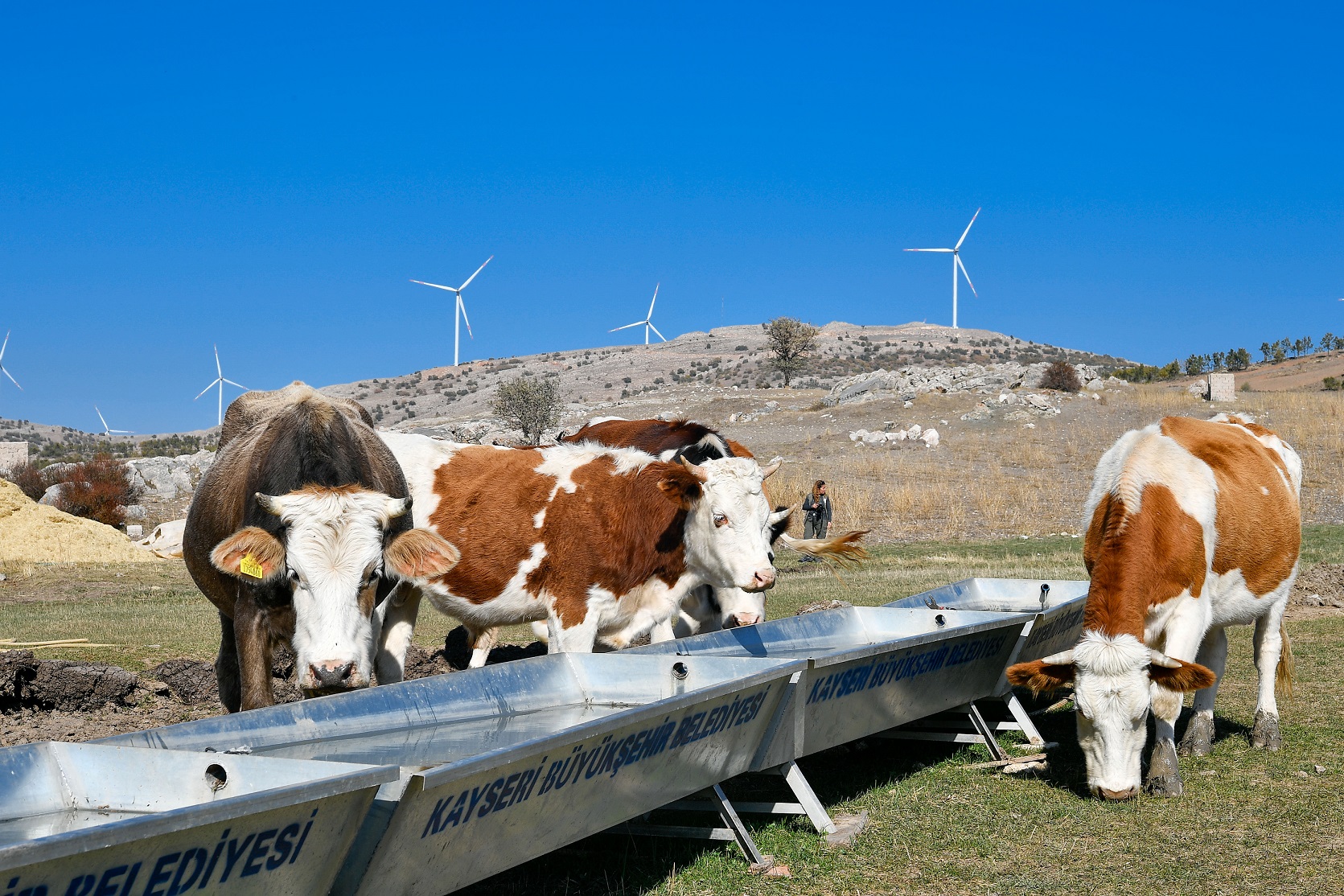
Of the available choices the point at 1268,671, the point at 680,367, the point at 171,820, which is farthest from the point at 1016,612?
the point at 680,367

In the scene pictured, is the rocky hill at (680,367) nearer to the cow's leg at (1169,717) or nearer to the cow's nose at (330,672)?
the cow's leg at (1169,717)

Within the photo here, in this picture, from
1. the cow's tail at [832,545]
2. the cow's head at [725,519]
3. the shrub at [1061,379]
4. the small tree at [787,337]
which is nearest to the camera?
the cow's head at [725,519]

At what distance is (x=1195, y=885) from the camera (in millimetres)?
5652

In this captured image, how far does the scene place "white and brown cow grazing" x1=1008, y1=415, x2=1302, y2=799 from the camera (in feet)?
22.3

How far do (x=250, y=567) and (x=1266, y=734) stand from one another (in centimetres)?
688

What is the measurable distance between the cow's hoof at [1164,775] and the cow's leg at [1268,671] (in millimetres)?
1594

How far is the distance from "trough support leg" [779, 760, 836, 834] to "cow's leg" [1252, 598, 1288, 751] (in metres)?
3.80

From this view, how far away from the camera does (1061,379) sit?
5328cm

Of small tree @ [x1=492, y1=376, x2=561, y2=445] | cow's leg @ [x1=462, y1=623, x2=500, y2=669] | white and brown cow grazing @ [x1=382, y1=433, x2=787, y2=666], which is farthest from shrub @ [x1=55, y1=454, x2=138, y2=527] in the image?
white and brown cow grazing @ [x1=382, y1=433, x2=787, y2=666]

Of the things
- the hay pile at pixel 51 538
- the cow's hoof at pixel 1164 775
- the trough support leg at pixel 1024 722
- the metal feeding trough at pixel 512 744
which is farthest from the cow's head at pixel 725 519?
the hay pile at pixel 51 538

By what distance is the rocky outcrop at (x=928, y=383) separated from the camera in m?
52.2

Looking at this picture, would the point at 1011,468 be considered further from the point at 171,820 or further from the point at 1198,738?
the point at 171,820

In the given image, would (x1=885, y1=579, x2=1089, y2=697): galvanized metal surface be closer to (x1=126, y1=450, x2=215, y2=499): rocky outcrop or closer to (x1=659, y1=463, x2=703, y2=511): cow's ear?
(x1=659, y1=463, x2=703, y2=511): cow's ear

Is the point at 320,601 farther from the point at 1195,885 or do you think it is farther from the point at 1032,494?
the point at 1032,494
